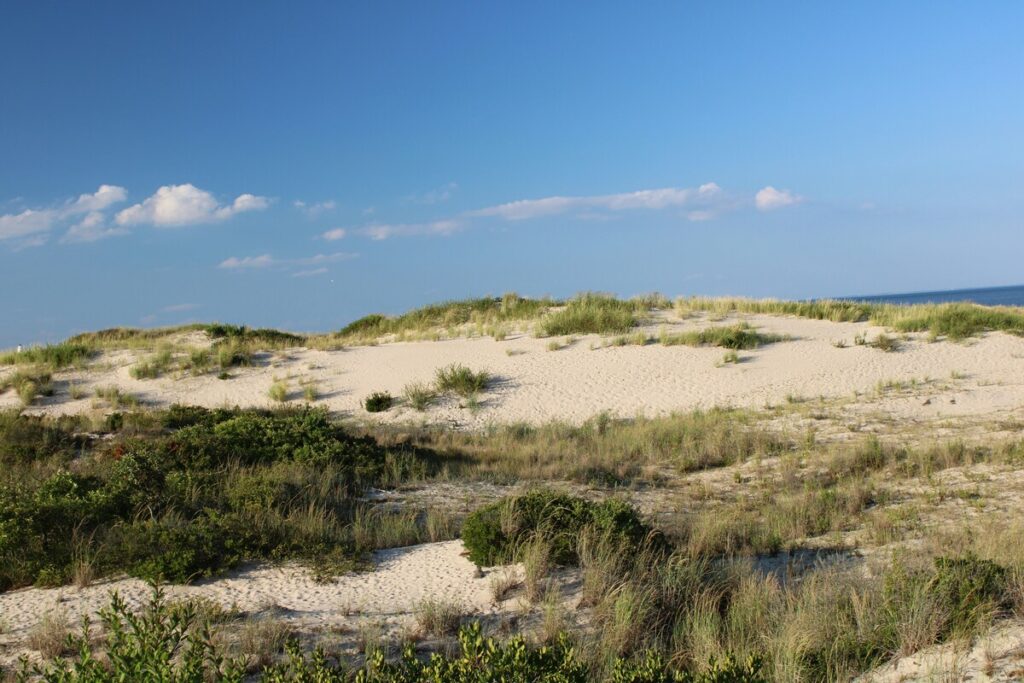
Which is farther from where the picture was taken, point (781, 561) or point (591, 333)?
point (591, 333)

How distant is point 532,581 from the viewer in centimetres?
582

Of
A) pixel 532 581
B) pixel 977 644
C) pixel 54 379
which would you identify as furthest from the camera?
pixel 54 379

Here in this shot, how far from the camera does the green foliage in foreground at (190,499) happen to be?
6371 millimetres

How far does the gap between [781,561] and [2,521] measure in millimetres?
6693

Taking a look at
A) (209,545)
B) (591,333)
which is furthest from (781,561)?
(591,333)

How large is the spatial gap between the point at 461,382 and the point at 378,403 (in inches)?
85.8

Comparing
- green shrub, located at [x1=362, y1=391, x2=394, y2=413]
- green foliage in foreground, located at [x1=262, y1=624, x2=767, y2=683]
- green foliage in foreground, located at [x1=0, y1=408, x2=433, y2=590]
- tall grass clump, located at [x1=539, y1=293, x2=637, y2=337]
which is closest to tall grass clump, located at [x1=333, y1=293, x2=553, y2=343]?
tall grass clump, located at [x1=539, y1=293, x2=637, y2=337]

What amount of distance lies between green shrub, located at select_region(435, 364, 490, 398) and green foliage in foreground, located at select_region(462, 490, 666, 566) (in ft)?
40.6

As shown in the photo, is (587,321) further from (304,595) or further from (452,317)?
(304,595)

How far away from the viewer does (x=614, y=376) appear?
68.1ft

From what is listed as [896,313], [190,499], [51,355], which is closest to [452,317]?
[51,355]

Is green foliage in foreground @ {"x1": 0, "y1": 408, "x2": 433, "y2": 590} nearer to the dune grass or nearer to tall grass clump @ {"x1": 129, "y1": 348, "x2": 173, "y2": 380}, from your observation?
tall grass clump @ {"x1": 129, "y1": 348, "x2": 173, "y2": 380}

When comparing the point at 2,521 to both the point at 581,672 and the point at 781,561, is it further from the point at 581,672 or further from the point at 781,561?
the point at 781,561

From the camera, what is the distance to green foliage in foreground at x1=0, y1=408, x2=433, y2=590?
637cm
